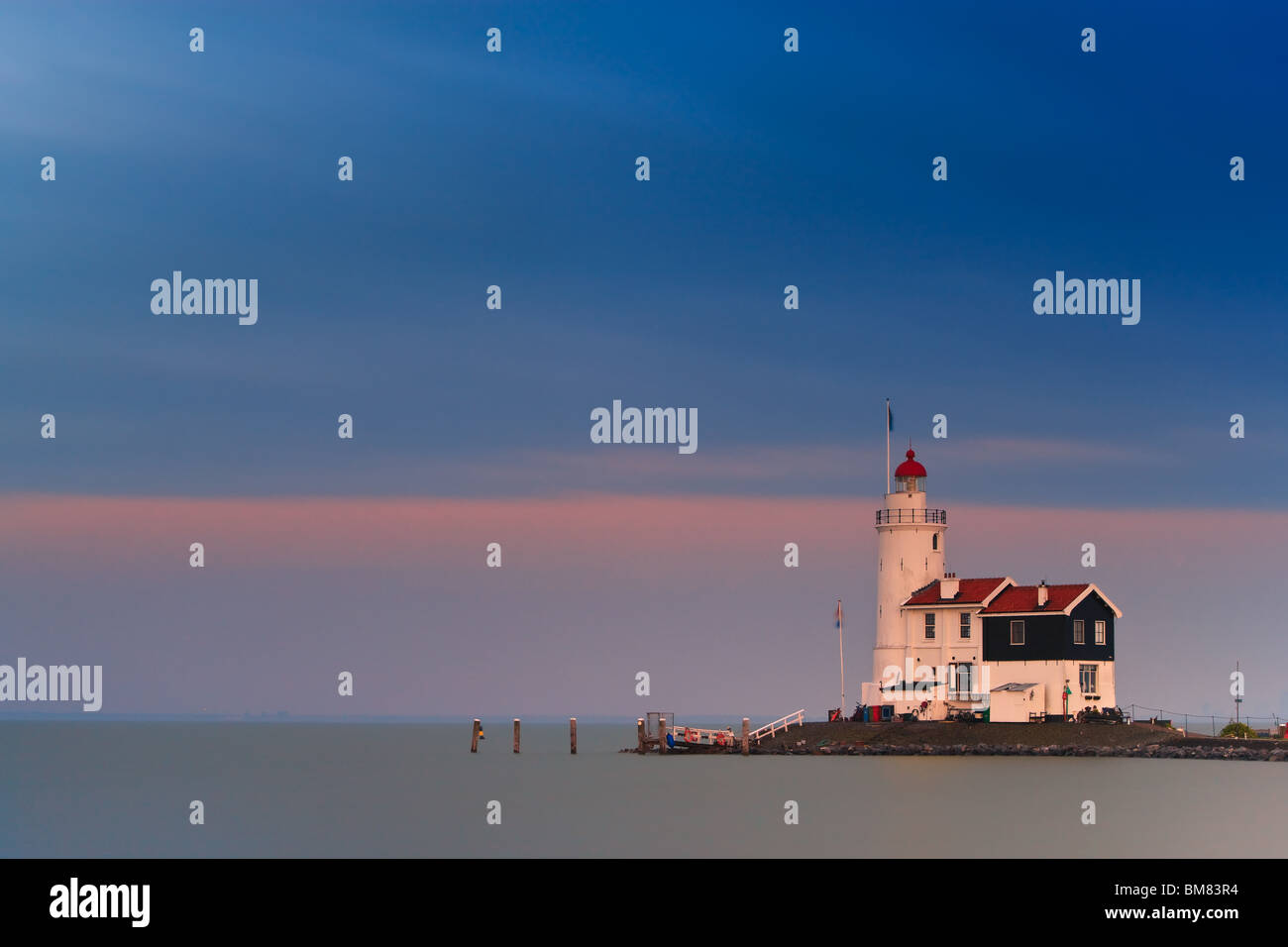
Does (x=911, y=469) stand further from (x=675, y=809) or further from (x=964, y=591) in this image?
(x=675, y=809)

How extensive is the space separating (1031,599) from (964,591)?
327 centimetres

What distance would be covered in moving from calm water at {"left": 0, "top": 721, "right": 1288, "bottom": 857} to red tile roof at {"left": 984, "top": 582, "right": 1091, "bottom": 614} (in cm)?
685

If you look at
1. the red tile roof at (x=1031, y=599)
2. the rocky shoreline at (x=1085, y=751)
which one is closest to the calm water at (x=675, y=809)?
the rocky shoreline at (x=1085, y=751)

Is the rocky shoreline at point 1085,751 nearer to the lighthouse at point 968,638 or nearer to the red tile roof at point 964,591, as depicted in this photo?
the lighthouse at point 968,638

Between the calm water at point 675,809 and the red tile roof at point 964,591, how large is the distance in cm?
753

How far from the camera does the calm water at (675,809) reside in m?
49.5

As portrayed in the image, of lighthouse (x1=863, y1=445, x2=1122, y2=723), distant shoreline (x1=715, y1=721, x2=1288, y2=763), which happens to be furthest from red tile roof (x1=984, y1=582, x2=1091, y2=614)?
distant shoreline (x1=715, y1=721, x2=1288, y2=763)

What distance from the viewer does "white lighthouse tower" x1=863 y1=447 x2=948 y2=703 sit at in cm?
8144

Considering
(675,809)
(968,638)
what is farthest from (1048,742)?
(675,809)

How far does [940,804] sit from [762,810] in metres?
6.37
